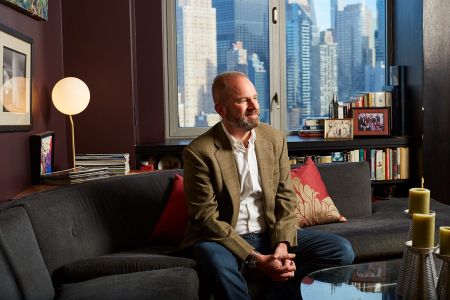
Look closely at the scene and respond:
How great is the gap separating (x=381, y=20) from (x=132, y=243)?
314cm

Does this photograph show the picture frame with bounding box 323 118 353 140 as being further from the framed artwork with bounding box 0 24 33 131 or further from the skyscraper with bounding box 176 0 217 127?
the framed artwork with bounding box 0 24 33 131

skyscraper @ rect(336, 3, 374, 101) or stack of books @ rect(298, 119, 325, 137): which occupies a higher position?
skyscraper @ rect(336, 3, 374, 101)

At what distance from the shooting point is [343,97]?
4.99 meters

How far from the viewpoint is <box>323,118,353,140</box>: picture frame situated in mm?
4508

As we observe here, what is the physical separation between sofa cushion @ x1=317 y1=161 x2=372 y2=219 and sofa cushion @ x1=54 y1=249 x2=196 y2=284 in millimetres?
1200

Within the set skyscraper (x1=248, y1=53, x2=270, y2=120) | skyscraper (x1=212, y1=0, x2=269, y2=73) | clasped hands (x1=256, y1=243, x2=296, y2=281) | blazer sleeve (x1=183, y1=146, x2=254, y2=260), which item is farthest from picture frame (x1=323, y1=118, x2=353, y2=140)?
clasped hands (x1=256, y1=243, x2=296, y2=281)

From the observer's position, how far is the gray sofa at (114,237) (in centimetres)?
211

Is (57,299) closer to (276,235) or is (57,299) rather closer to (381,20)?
(276,235)

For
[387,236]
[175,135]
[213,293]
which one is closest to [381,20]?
[175,135]

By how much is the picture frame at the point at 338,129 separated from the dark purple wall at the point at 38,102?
1946 mm

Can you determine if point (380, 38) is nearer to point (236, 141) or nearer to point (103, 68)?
point (103, 68)

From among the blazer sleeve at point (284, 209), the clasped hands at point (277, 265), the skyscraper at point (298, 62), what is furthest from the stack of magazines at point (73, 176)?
the skyscraper at point (298, 62)

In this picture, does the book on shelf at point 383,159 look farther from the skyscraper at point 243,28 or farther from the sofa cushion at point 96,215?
the sofa cushion at point 96,215

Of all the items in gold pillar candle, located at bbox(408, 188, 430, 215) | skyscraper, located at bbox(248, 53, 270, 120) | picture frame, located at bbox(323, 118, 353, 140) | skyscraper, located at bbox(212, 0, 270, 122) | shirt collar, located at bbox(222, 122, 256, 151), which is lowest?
gold pillar candle, located at bbox(408, 188, 430, 215)
